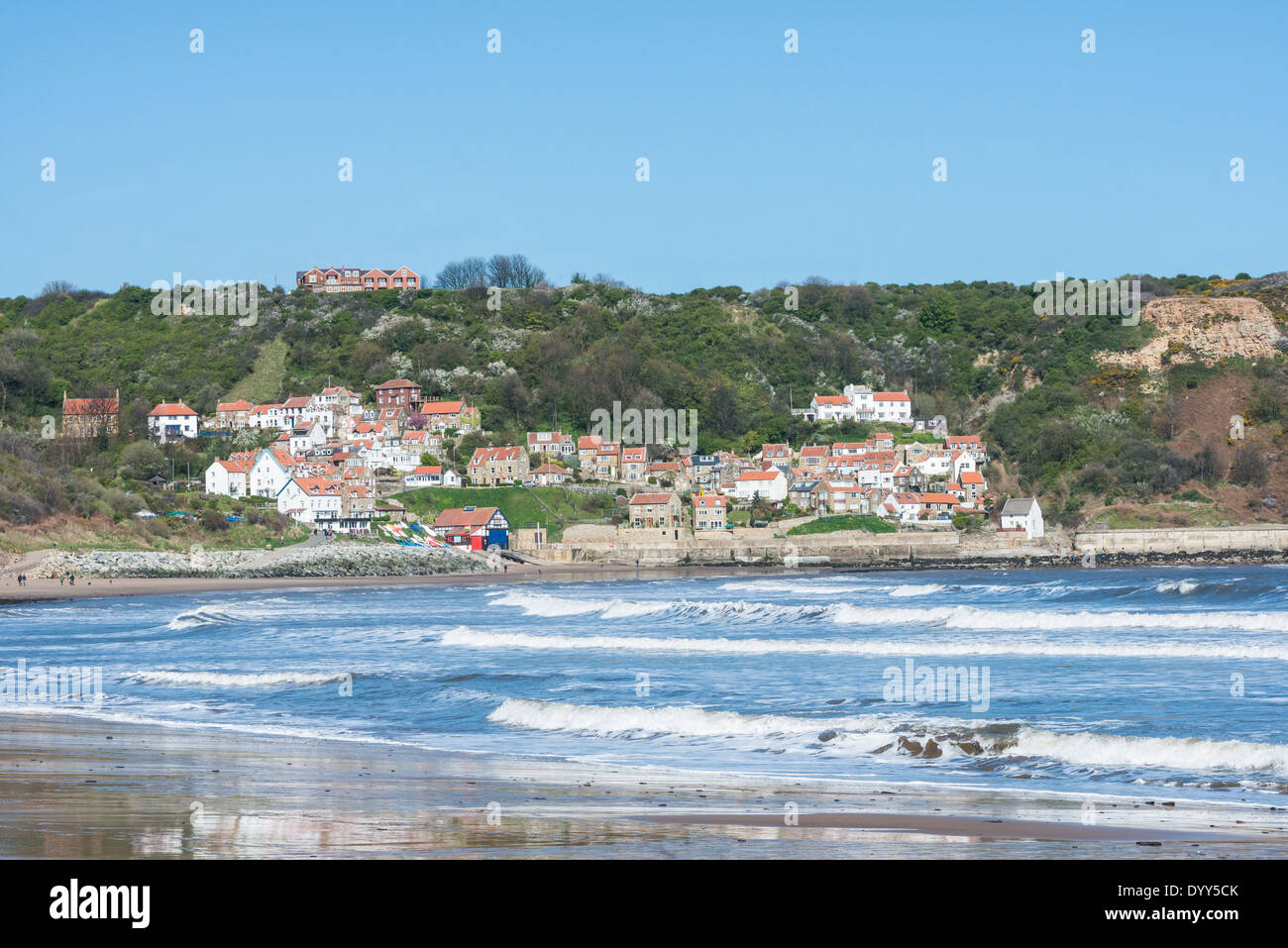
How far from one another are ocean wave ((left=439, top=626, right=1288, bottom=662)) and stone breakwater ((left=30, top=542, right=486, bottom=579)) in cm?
2928

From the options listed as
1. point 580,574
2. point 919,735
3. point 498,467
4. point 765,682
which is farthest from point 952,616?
point 498,467

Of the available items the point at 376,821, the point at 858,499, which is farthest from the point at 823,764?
the point at 858,499

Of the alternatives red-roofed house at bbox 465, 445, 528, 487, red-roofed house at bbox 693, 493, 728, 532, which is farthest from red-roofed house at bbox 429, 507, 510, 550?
red-roofed house at bbox 693, 493, 728, 532

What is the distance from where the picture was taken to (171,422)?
9394 centimetres

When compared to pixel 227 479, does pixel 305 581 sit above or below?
below

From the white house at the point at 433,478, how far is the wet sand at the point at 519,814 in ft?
226

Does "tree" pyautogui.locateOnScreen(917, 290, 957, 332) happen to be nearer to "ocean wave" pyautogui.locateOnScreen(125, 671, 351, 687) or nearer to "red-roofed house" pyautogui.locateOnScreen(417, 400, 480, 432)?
"red-roofed house" pyautogui.locateOnScreen(417, 400, 480, 432)

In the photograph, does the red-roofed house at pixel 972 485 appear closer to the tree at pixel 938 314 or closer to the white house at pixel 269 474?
the tree at pixel 938 314

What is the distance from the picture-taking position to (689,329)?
383 feet

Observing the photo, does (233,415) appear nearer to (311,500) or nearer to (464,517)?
(311,500)

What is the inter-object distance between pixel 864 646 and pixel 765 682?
5379mm

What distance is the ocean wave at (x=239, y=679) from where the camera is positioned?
19.5m

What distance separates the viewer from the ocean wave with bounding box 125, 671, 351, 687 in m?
19.5

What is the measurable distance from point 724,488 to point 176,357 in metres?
59.6
